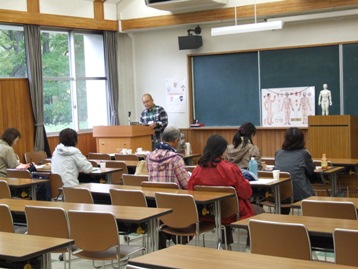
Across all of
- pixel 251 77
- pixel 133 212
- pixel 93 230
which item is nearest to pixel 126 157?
pixel 251 77

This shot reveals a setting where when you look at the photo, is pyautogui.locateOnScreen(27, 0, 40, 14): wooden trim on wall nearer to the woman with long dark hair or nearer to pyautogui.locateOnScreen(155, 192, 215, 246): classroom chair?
the woman with long dark hair

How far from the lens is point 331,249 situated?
4008 millimetres

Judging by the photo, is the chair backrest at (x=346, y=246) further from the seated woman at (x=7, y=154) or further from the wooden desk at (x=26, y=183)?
the seated woman at (x=7, y=154)

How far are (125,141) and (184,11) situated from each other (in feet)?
9.76

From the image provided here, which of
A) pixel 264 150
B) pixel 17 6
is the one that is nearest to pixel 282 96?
pixel 264 150

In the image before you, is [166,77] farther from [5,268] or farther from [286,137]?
[5,268]

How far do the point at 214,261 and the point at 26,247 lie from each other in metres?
1.17

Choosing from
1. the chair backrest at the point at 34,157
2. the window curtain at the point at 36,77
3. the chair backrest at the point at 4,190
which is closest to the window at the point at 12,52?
the window curtain at the point at 36,77

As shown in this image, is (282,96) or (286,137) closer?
(286,137)

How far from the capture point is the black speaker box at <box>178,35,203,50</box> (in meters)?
11.9

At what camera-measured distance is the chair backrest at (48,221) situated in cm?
459

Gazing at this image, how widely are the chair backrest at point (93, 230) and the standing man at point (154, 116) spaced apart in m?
6.91

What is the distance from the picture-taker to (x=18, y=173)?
304 inches

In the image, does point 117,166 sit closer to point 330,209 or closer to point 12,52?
point 12,52
